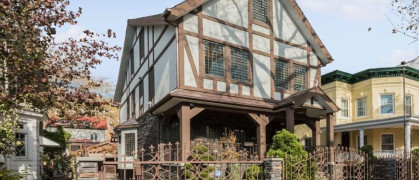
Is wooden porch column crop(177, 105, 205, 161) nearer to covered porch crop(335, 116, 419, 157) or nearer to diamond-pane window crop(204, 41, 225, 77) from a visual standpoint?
diamond-pane window crop(204, 41, 225, 77)

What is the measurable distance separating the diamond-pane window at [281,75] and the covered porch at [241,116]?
1189 mm

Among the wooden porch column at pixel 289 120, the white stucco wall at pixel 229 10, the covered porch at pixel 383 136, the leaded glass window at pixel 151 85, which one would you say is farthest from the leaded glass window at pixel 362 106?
the leaded glass window at pixel 151 85

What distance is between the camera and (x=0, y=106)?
9.09m

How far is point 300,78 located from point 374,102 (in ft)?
35.2

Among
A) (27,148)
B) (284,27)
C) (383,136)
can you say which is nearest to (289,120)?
(284,27)

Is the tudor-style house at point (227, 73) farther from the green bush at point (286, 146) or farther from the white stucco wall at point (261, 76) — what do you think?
the green bush at point (286, 146)

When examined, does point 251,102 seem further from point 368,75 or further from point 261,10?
point 368,75

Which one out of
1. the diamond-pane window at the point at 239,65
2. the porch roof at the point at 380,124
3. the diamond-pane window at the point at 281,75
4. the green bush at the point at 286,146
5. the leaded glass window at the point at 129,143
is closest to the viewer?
the green bush at the point at 286,146

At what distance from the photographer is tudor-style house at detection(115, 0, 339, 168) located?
14.0 m

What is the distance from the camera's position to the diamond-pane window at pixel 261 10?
16.8 metres

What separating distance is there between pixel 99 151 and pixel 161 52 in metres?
20.1

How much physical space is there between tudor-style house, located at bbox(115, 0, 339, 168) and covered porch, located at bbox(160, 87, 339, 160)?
0.05 metres

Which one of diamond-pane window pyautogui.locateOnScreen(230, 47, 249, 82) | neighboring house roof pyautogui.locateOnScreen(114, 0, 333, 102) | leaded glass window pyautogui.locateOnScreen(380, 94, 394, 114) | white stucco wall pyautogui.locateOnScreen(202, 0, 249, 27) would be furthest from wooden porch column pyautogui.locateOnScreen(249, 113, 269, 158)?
leaded glass window pyautogui.locateOnScreen(380, 94, 394, 114)

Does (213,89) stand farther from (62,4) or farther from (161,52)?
(62,4)
